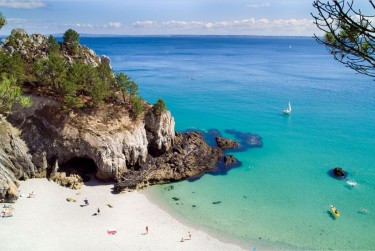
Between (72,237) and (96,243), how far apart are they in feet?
8.76

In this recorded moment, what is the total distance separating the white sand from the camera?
103ft

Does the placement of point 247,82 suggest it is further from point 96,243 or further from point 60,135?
point 96,243

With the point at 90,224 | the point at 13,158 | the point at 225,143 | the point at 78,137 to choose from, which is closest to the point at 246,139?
the point at 225,143

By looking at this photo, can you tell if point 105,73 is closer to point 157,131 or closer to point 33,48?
point 157,131

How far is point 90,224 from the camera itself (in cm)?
3425

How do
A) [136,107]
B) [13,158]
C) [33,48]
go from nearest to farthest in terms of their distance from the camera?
[13,158]
[136,107]
[33,48]

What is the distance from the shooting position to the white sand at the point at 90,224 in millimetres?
31266

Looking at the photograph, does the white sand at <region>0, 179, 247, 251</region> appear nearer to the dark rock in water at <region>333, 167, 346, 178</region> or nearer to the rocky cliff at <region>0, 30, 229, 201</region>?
the rocky cliff at <region>0, 30, 229, 201</region>

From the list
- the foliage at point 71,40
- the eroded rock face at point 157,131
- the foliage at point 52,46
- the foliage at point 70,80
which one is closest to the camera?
A: the foliage at point 70,80

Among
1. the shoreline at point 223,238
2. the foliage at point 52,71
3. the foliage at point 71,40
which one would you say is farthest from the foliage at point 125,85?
the shoreline at point 223,238

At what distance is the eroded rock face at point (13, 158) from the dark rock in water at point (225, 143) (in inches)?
1158

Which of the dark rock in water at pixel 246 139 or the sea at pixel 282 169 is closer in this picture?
the sea at pixel 282 169

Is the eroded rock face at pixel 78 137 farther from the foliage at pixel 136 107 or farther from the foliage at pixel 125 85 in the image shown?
the foliage at pixel 125 85

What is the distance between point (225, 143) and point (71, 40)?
108 feet
